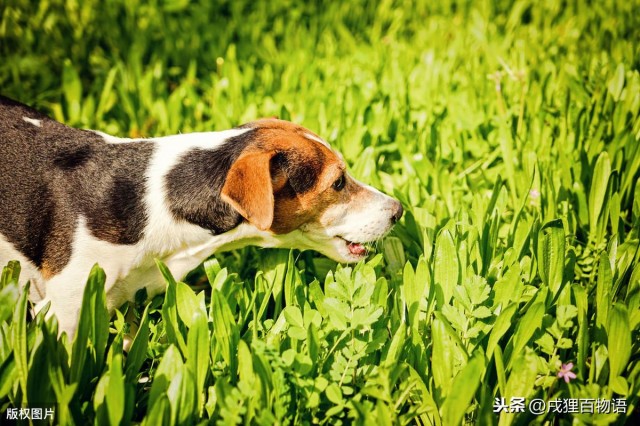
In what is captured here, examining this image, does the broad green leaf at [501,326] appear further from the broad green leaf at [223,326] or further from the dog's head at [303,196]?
the broad green leaf at [223,326]

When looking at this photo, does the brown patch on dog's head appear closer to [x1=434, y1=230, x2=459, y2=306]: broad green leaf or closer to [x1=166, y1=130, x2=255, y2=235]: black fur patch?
[x1=166, y1=130, x2=255, y2=235]: black fur patch

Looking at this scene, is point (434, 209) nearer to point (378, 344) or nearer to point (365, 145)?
point (365, 145)

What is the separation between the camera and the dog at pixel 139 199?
98.3 inches

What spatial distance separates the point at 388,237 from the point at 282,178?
92cm

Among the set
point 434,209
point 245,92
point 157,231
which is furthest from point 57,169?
point 245,92

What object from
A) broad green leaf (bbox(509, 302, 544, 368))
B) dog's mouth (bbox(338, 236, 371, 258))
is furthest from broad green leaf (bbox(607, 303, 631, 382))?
dog's mouth (bbox(338, 236, 371, 258))

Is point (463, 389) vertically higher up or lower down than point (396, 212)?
lower down

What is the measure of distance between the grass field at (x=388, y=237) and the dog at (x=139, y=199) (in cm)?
21

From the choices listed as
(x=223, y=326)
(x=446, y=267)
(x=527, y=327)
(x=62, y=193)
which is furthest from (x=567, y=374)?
(x=62, y=193)

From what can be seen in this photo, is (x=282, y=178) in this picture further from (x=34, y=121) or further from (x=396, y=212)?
(x=34, y=121)

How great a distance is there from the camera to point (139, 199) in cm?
256

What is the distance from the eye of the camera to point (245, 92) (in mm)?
4898

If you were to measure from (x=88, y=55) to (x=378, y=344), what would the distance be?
4545mm

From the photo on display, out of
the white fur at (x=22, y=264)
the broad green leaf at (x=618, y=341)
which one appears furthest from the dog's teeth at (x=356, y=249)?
the white fur at (x=22, y=264)
